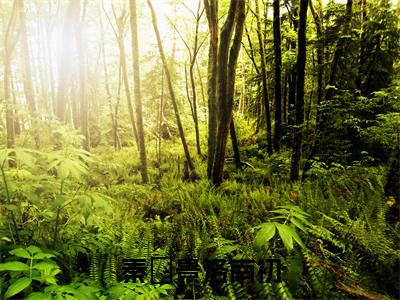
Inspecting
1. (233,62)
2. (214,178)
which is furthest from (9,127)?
(233,62)

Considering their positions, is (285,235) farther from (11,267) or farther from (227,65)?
(227,65)

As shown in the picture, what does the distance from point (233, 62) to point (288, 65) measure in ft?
11.2

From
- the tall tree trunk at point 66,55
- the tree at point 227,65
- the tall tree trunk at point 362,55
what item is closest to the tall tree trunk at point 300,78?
the tree at point 227,65

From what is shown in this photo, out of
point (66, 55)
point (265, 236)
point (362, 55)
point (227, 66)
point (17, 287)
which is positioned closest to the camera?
point (17, 287)

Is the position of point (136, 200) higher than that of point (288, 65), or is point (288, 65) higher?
point (288, 65)

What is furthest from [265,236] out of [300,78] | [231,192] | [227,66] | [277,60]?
[277,60]

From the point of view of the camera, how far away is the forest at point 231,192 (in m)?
2.07

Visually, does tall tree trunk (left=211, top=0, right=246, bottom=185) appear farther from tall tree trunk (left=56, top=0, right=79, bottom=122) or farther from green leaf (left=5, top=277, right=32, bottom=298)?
tall tree trunk (left=56, top=0, right=79, bottom=122)

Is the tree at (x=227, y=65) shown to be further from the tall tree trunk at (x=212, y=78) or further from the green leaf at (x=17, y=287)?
the green leaf at (x=17, y=287)

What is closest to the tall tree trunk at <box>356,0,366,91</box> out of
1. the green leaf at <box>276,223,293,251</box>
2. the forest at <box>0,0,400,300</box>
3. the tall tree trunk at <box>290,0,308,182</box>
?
the forest at <box>0,0,400,300</box>

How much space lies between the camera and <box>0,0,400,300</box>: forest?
2.07m

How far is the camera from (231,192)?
6152 millimetres

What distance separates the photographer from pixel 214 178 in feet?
22.5

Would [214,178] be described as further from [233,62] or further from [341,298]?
[341,298]
